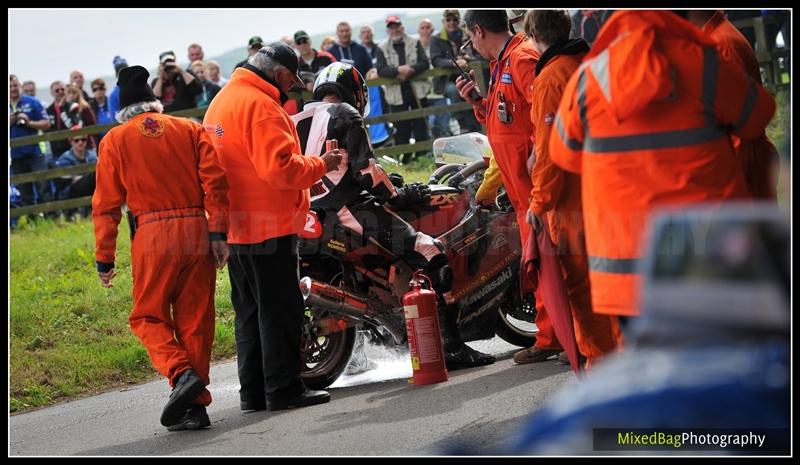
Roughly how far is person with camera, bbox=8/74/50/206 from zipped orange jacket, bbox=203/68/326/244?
11292mm

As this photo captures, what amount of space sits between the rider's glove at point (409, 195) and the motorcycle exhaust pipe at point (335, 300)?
753 millimetres

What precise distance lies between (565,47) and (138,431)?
3485 mm

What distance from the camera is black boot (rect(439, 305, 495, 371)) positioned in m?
8.98

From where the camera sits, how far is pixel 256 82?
814 cm

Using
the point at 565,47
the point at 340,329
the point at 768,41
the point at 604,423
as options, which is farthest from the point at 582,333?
the point at 768,41

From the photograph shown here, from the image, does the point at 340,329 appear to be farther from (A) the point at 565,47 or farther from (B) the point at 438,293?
(A) the point at 565,47

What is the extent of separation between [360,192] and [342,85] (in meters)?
0.73

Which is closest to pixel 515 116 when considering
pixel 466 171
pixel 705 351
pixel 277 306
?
pixel 466 171

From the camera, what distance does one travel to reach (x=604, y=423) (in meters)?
3.04

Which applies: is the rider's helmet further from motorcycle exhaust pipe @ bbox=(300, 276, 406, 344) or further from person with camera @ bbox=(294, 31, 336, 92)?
person with camera @ bbox=(294, 31, 336, 92)

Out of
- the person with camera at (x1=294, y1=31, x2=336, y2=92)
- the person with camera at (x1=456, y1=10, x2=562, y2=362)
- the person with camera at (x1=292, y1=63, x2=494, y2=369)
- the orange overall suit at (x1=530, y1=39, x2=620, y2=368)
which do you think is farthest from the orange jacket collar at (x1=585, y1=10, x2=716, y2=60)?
the person with camera at (x1=294, y1=31, x2=336, y2=92)

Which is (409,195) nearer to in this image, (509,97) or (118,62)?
(509,97)

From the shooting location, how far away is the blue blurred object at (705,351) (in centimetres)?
298

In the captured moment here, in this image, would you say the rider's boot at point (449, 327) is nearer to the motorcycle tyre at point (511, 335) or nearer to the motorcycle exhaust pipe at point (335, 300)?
the motorcycle tyre at point (511, 335)
